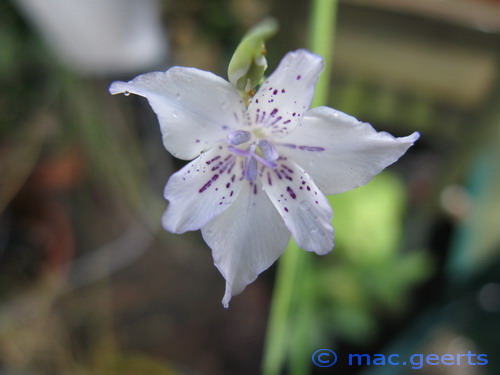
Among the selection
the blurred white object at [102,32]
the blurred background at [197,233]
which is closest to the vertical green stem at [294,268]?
the blurred background at [197,233]

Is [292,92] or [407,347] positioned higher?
[292,92]

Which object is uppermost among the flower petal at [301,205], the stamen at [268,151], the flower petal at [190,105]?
the flower petal at [190,105]

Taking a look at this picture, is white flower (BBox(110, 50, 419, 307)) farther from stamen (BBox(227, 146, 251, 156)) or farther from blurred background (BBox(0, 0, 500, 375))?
blurred background (BBox(0, 0, 500, 375))

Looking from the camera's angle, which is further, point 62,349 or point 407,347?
point 62,349

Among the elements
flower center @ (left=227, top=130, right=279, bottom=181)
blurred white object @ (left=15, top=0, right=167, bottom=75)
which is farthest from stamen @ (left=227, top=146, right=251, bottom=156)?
blurred white object @ (left=15, top=0, right=167, bottom=75)

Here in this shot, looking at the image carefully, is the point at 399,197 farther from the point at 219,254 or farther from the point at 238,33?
the point at 219,254

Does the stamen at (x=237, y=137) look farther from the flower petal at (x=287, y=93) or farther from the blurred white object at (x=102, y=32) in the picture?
the blurred white object at (x=102, y=32)

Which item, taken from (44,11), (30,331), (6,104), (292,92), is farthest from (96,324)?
(292,92)
